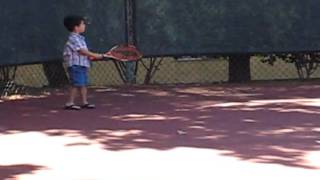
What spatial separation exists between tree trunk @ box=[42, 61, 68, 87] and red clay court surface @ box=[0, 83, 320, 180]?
3.47 ft

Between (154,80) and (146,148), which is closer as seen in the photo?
(146,148)

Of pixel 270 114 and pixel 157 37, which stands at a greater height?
pixel 157 37

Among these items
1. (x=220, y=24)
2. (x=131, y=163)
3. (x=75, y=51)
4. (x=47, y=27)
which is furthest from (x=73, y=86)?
(x=131, y=163)

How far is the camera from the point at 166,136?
7.75 metres

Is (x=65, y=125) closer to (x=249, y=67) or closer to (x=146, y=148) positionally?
(x=146, y=148)

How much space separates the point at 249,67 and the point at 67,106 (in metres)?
4.19

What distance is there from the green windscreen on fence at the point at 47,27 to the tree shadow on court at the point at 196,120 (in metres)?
0.79

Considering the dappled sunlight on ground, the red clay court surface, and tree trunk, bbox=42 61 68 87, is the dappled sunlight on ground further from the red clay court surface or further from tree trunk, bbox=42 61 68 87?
tree trunk, bbox=42 61 68 87

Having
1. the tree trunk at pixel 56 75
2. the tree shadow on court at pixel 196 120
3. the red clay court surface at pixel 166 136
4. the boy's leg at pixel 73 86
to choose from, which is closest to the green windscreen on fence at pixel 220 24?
the tree shadow on court at pixel 196 120

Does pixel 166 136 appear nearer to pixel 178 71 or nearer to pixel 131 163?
pixel 131 163

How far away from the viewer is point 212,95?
11.2 meters

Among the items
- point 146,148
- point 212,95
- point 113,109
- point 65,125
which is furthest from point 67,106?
point 146,148

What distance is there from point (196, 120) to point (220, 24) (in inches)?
151

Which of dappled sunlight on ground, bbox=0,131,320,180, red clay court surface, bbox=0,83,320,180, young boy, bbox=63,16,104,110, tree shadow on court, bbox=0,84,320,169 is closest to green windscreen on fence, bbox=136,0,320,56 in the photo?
tree shadow on court, bbox=0,84,320,169
